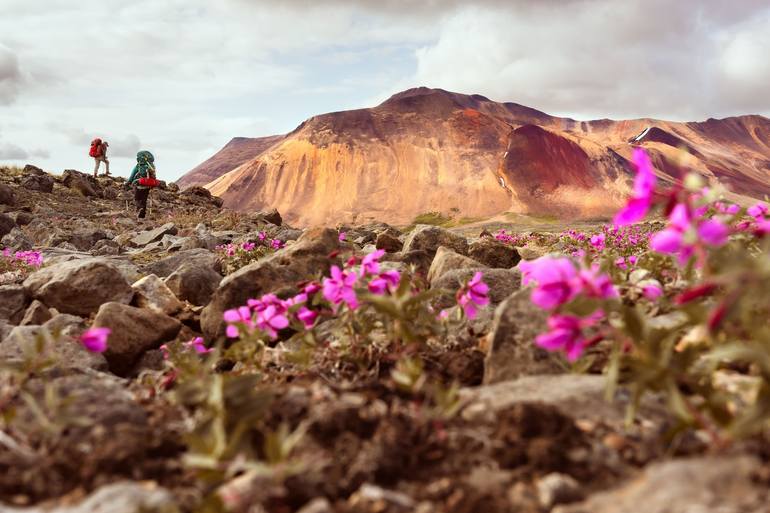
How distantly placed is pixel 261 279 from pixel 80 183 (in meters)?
22.7

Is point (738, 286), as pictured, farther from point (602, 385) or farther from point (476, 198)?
point (476, 198)

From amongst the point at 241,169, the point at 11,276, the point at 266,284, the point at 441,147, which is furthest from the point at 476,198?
the point at 266,284

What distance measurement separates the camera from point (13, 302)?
243 inches

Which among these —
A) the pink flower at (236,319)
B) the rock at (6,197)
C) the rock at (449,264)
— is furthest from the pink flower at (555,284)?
the rock at (6,197)

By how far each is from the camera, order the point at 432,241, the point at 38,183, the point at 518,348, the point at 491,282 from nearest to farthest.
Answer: the point at 518,348 < the point at 491,282 < the point at 432,241 < the point at 38,183

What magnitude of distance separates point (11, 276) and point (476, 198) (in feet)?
88.5

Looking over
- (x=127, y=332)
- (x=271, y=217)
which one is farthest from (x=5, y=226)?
(x=127, y=332)

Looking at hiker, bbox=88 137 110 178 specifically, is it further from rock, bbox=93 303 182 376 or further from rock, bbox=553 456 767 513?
rock, bbox=553 456 767 513

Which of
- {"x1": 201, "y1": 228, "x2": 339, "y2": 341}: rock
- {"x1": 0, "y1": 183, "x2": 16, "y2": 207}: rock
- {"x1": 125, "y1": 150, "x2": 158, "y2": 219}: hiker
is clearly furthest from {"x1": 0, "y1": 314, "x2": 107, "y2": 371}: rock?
{"x1": 0, "y1": 183, "x2": 16, "y2": 207}: rock

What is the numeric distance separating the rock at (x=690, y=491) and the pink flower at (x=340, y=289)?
1696 mm

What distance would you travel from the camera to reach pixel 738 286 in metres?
1.38

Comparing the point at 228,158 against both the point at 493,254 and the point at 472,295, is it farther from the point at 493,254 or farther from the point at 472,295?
the point at 472,295

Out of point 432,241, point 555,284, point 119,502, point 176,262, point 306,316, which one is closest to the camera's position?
point 119,502

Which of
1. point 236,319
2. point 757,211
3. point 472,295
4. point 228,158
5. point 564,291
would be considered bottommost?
point 236,319
